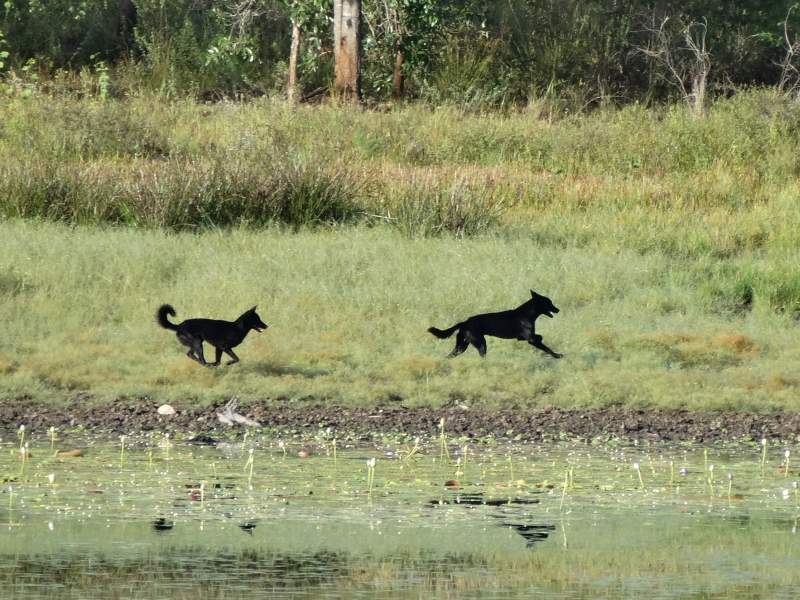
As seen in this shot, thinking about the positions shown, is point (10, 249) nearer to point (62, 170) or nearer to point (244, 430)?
point (62, 170)

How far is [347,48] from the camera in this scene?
24.5 metres

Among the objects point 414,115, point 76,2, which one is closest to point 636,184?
point 414,115

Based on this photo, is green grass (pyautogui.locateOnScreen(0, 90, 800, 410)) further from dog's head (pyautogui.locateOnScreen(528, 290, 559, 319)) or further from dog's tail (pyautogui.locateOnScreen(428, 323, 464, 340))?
dog's head (pyautogui.locateOnScreen(528, 290, 559, 319))

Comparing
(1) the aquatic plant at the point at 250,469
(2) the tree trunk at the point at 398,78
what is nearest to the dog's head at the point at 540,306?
(1) the aquatic plant at the point at 250,469

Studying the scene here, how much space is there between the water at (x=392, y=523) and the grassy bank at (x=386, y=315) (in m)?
1.92

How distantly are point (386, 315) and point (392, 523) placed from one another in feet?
20.2

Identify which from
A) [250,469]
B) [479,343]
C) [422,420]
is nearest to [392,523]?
[250,469]

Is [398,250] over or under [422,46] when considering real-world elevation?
under

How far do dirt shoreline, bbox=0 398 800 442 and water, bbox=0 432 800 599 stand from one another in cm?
78

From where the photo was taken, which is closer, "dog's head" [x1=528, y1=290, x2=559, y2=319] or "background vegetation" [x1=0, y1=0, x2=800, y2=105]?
"dog's head" [x1=528, y1=290, x2=559, y2=319]

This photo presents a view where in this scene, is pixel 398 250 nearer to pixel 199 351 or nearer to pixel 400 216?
pixel 400 216

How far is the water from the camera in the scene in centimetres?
607

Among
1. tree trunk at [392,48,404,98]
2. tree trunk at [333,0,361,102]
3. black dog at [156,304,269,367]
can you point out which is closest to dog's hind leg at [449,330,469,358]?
black dog at [156,304,269,367]

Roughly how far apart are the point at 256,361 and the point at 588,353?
2.55m
